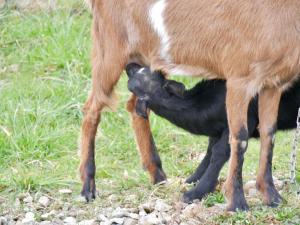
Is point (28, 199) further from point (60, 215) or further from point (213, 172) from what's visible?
point (213, 172)

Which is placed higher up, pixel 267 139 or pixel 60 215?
pixel 267 139

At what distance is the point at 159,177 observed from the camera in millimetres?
6953

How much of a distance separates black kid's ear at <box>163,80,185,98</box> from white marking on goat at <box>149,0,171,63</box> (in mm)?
248

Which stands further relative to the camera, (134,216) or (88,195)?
(88,195)

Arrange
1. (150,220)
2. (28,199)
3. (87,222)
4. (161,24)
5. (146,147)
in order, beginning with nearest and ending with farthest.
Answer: (150,220), (87,222), (161,24), (28,199), (146,147)

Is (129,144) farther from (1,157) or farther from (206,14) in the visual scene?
(206,14)

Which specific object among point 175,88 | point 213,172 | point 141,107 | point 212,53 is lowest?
point 213,172

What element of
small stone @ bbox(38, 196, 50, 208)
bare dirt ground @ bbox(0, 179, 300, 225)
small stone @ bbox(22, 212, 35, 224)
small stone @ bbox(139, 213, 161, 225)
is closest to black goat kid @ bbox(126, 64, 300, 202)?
bare dirt ground @ bbox(0, 179, 300, 225)

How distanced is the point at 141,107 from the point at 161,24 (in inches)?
26.4

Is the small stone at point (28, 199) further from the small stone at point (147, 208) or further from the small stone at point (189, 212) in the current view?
the small stone at point (189, 212)

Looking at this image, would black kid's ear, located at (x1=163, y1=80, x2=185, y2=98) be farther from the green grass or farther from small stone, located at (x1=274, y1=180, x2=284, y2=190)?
small stone, located at (x1=274, y1=180, x2=284, y2=190)

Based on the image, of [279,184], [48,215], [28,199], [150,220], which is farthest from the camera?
[279,184]

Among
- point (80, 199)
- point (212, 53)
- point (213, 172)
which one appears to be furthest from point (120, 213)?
point (212, 53)

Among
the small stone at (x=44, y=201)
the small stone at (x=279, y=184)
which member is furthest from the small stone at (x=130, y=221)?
the small stone at (x=279, y=184)
